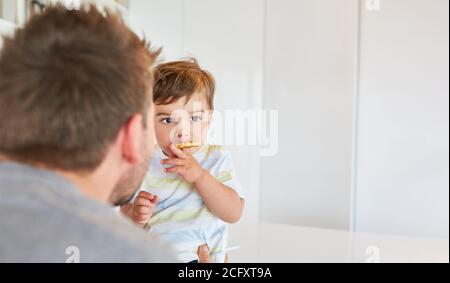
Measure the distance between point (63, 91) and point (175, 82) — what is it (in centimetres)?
31

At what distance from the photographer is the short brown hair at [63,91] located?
331mm

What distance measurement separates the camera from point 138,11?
0.94 metres

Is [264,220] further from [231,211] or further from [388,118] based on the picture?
[388,118]

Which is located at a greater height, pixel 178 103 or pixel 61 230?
pixel 178 103

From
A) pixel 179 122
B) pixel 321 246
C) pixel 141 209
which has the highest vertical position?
pixel 179 122

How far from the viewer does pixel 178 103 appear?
0.63m

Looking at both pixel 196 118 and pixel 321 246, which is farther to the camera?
pixel 321 246

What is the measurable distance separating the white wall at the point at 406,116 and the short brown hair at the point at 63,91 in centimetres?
99

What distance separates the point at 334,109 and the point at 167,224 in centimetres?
69

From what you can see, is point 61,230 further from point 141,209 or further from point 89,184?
point 141,209

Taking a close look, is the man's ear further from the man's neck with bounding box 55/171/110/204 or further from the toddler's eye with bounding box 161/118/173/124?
the toddler's eye with bounding box 161/118/173/124

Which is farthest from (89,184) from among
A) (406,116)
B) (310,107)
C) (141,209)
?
(406,116)

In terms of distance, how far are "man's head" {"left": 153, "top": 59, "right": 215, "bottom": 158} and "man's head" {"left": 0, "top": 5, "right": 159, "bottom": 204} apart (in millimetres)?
266
